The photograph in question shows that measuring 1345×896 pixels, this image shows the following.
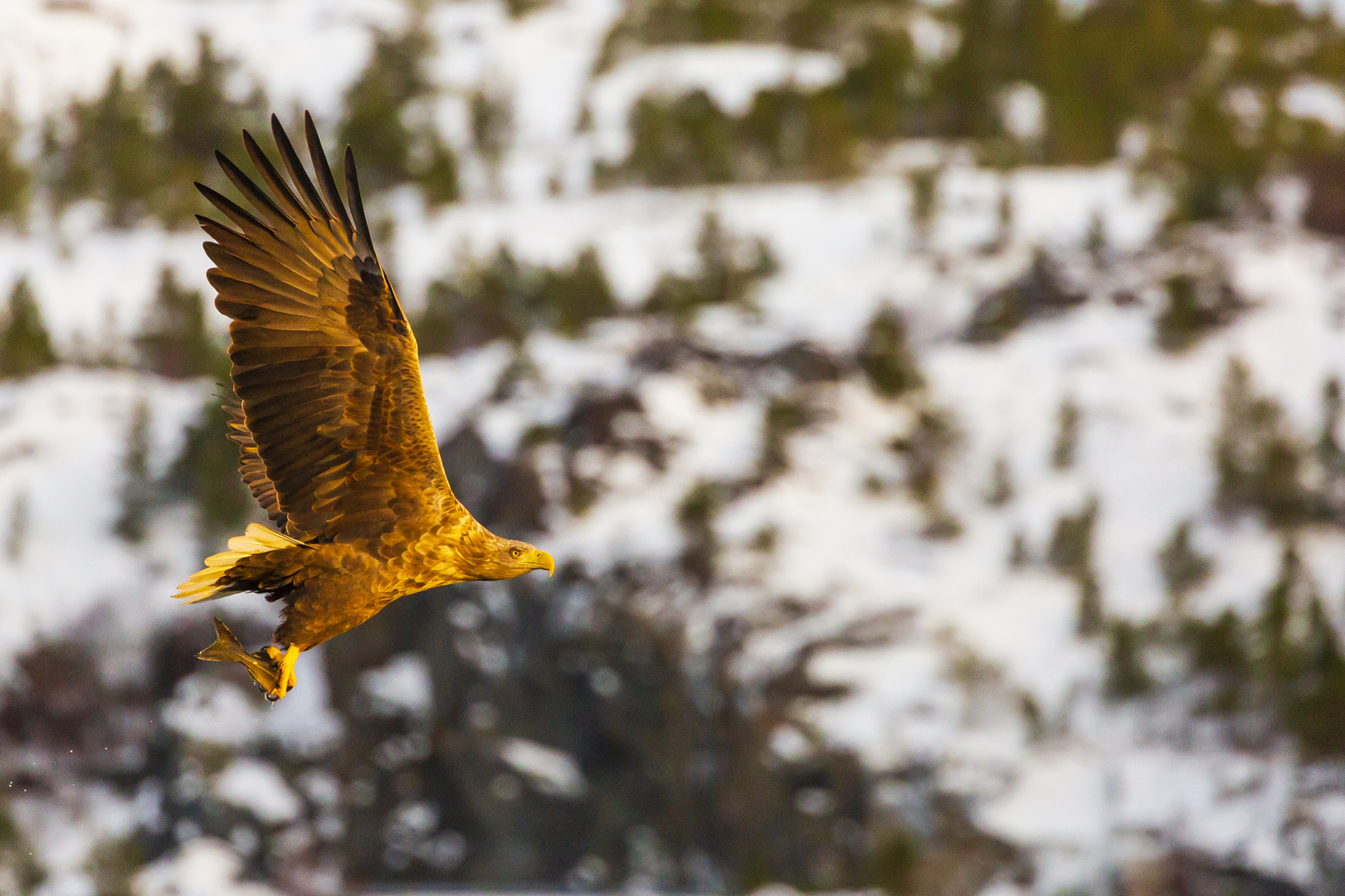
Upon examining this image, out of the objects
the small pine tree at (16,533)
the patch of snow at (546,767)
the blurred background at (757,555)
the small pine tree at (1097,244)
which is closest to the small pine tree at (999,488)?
the blurred background at (757,555)

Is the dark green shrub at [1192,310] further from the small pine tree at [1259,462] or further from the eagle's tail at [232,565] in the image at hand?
the eagle's tail at [232,565]

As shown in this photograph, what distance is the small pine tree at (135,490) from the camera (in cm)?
2733

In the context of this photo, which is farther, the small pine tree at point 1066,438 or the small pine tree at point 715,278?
the small pine tree at point 715,278

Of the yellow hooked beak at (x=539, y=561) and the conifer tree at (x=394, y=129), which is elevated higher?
the conifer tree at (x=394, y=129)

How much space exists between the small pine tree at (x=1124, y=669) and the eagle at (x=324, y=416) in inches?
869

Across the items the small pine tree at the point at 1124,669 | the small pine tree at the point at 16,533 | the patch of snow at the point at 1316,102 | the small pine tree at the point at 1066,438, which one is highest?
the patch of snow at the point at 1316,102

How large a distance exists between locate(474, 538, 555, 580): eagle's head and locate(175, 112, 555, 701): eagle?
96mm

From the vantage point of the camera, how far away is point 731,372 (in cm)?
3155

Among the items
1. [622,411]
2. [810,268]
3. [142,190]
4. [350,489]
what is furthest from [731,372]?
[350,489]

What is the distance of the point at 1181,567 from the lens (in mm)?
26922

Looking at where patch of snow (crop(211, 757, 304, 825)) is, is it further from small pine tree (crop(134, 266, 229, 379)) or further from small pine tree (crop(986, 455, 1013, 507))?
small pine tree (crop(986, 455, 1013, 507))

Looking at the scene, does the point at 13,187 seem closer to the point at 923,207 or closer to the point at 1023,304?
the point at 923,207

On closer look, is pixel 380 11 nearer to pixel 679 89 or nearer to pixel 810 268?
pixel 679 89

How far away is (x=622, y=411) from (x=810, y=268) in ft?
30.0
